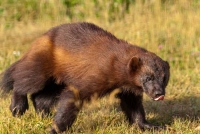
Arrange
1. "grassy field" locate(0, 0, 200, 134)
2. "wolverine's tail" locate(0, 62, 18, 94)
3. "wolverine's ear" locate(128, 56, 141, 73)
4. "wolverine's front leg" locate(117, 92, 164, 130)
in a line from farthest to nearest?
"wolverine's tail" locate(0, 62, 18, 94) < "wolverine's front leg" locate(117, 92, 164, 130) < "grassy field" locate(0, 0, 200, 134) < "wolverine's ear" locate(128, 56, 141, 73)

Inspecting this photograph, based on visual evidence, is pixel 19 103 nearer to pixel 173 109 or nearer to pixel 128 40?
pixel 173 109

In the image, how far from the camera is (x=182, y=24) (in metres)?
10.5

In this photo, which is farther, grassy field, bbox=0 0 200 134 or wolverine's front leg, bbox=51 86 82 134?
grassy field, bbox=0 0 200 134

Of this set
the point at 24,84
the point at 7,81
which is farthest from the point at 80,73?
the point at 7,81

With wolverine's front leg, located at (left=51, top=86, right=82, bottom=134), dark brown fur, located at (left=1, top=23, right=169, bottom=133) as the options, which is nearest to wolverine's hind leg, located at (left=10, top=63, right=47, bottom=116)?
dark brown fur, located at (left=1, top=23, right=169, bottom=133)

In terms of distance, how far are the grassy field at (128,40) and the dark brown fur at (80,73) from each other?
193mm

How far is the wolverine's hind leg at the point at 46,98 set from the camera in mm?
6285

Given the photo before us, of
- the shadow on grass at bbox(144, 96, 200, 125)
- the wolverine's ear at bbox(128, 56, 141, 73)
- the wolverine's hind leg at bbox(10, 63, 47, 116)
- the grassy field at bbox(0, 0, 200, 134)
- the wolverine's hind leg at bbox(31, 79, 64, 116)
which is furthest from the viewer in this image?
the shadow on grass at bbox(144, 96, 200, 125)

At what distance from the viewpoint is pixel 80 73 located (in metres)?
5.75

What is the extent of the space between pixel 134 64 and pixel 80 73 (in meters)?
0.67

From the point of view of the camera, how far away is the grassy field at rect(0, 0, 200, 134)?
5.86 meters

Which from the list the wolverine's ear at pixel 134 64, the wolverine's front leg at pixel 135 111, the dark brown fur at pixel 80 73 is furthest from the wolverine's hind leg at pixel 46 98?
the wolverine's ear at pixel 134 64

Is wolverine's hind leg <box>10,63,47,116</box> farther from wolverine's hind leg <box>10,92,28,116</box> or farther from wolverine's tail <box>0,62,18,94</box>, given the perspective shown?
wolverine's tail <box>0,62,18,94</box>

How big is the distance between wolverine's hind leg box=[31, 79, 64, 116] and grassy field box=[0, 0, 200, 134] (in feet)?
0.50
